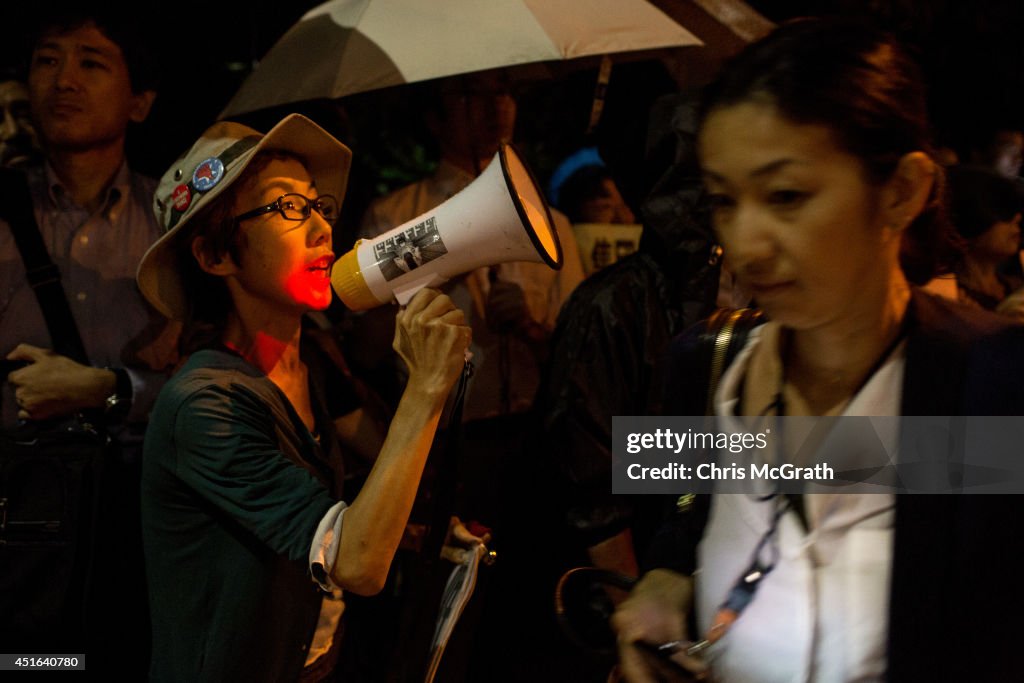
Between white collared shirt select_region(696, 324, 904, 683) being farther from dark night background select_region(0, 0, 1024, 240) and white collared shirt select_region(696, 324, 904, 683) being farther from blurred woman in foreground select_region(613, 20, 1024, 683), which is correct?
dark night background select_region(0, 0, 1024, 240)

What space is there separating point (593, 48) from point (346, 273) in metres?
1.89

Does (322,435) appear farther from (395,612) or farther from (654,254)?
(654,254)

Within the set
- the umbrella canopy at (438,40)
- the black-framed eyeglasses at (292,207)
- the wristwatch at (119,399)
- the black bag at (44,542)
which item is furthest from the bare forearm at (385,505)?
the umbrella canopy at (438,40)

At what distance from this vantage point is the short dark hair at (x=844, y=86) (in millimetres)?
1509

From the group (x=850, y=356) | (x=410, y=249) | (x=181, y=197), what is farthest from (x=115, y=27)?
(x=850, y=356)

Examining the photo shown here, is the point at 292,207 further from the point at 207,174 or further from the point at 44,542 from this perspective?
the point at 44,542

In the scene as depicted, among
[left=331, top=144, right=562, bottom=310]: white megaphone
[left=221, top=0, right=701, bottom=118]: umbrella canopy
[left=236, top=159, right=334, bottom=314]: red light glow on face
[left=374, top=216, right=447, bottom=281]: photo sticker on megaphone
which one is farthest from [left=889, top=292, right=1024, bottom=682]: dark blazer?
[left=221, top=0, right=701, bottom=118]: umbrella canopy

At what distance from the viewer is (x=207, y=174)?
254 cm

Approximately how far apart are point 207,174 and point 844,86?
1.73 m

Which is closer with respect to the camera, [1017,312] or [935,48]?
[1017,312]

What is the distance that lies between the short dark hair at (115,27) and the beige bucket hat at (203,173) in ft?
4.08

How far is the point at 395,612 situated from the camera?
10.7 feet

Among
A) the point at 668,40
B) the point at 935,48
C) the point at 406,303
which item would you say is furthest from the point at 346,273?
the point at 935,48

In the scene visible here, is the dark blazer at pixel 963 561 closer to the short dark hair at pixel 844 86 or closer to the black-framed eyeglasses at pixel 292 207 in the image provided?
the short dark hair at pixel 844 86
